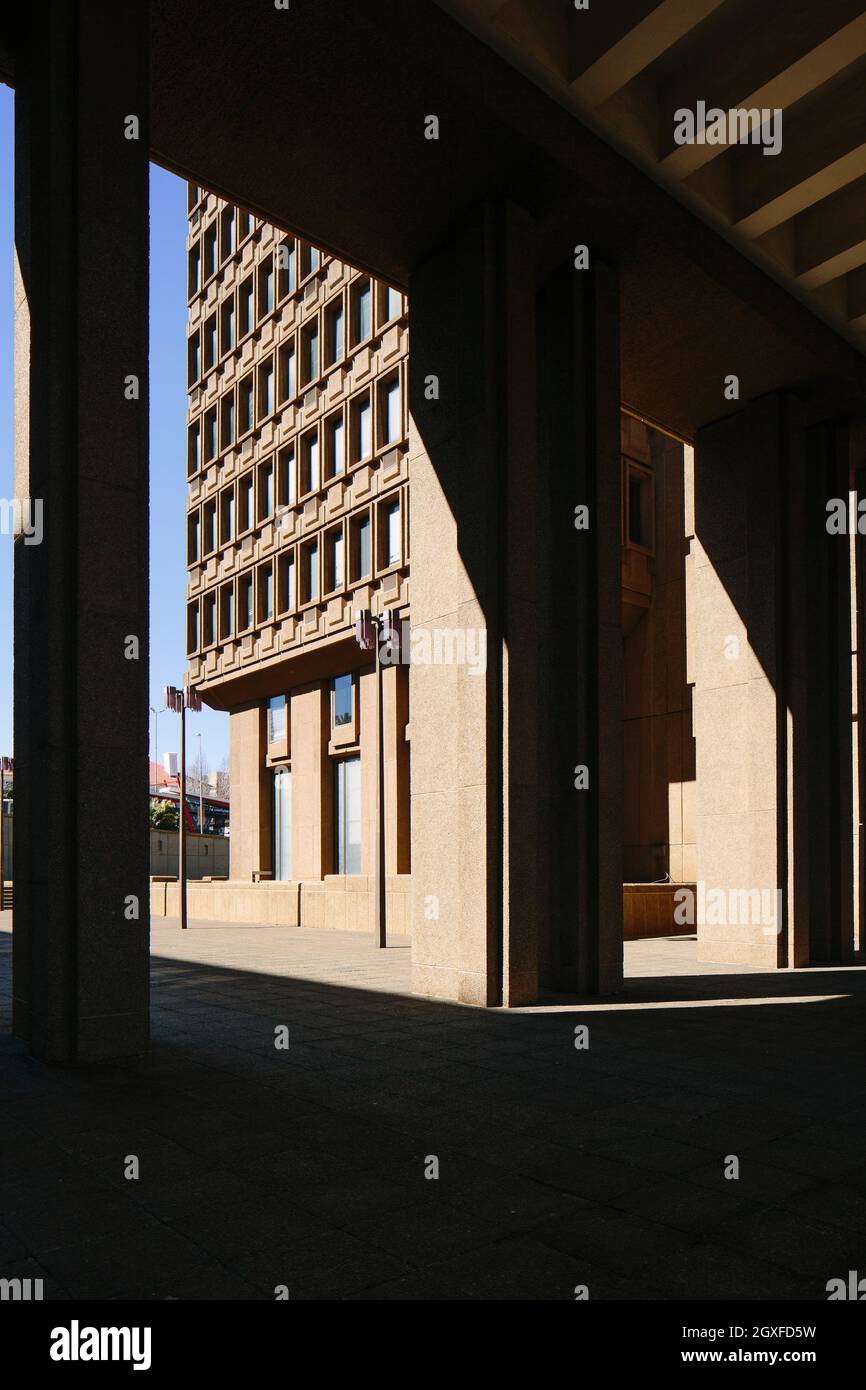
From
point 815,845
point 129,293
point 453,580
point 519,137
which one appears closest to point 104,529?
point 129,293

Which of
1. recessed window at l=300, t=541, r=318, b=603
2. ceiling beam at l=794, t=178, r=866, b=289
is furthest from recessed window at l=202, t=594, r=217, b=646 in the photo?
ceiling beam at l=794, t=178, r=866, b=289

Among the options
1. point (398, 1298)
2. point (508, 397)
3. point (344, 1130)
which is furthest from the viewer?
point (508, 397)

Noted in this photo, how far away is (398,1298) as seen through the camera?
4.31 m

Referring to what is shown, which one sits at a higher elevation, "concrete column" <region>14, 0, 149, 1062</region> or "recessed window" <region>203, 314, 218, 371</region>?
"recessed window" <region>203, 314, 218, 371</region>

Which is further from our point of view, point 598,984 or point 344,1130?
point 598,984

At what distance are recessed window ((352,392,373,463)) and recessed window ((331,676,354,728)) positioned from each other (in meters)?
8.03

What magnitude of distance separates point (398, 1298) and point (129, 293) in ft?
27.9

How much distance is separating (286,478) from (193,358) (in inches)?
426

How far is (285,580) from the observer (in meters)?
42.6

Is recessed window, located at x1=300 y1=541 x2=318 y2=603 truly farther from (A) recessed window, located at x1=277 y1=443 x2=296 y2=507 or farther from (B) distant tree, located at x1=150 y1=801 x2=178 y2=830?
(B) distant tree, located at x1=150 y1=801 x2=178 y2=830

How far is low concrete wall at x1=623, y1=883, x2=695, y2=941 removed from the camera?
88.0 ft

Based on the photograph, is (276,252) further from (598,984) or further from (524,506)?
(598,984)

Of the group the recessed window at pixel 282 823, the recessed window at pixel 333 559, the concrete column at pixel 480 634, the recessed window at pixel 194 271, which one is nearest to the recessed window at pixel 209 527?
the recessed window at pixel 194 271

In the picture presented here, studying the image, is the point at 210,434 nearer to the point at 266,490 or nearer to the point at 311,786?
the point at 266,490
